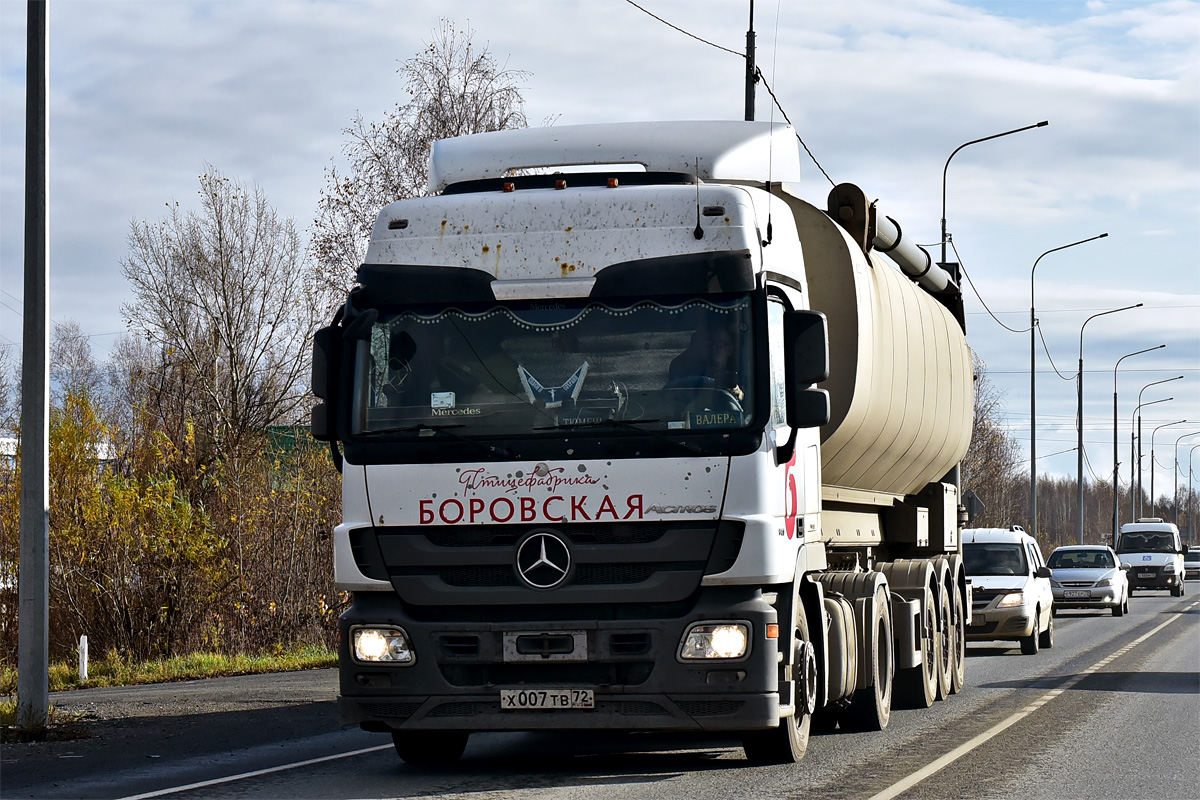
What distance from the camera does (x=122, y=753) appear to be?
10.6m

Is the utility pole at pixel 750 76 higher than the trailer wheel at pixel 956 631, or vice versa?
the utility pole at pixel 750 76

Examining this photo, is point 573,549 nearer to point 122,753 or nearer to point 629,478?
point 629,478

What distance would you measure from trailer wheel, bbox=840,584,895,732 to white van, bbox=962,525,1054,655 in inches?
358

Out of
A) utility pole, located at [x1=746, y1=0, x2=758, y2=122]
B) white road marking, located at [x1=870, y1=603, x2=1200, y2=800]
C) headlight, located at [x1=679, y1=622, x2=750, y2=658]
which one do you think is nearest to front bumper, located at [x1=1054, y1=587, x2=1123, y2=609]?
white road marking, located at [x1=870, y1=603, x2=1200, y2=800]

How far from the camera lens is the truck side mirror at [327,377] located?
28.6 feet

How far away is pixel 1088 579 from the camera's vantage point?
34.0 m

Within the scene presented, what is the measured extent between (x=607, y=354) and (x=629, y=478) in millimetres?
714

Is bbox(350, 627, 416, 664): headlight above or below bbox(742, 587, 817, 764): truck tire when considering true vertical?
above

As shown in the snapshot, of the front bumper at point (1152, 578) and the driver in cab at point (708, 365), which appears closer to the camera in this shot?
the driver in cab at point (708, 365)

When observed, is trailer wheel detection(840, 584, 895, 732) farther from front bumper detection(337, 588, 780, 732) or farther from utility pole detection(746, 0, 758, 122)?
utility pole detection(746, 0, 758, 122)

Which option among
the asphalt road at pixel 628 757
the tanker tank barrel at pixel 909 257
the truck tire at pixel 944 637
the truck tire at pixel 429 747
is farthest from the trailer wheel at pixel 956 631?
the truck tire at pixel 429 747

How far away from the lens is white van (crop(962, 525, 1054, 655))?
21578 mm

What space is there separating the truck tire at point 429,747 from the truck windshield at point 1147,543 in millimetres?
44053

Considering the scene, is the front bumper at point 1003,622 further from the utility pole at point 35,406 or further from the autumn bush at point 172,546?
the utility pole at point 35,406
